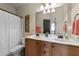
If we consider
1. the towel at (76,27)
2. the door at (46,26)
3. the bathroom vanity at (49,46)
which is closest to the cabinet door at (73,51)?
the bathroom vanity at (49,46)

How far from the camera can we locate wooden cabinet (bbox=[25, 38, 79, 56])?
141 cm

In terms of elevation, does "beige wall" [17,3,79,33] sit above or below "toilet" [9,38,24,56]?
above

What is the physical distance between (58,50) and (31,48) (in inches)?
15.1

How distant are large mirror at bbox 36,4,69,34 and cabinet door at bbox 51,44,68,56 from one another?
0.61ft

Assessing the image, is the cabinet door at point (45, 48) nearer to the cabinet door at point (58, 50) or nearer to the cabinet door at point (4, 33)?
the cabinet door at point (58, 50)

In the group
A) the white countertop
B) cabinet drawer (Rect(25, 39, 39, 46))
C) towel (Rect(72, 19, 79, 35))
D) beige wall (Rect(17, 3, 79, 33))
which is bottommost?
cabinet drawer (Rect(25, 39, 39, 46))

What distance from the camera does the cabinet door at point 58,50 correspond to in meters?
1.44

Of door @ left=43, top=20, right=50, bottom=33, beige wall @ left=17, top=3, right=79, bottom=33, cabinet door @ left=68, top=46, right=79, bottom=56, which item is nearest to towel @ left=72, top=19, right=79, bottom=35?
beige wall @ left=17, top=3, right=79, bottom=33

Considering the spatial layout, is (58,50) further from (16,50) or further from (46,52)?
(16,50)

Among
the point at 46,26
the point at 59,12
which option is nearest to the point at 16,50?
the point at 46,26

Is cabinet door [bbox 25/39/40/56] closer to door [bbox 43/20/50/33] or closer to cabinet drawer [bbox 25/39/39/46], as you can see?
cabinet drawer [bbox 25/39/39/46]

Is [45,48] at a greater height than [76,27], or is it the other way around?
[76,27]

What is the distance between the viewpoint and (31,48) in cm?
160

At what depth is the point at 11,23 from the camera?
5.02 ft
